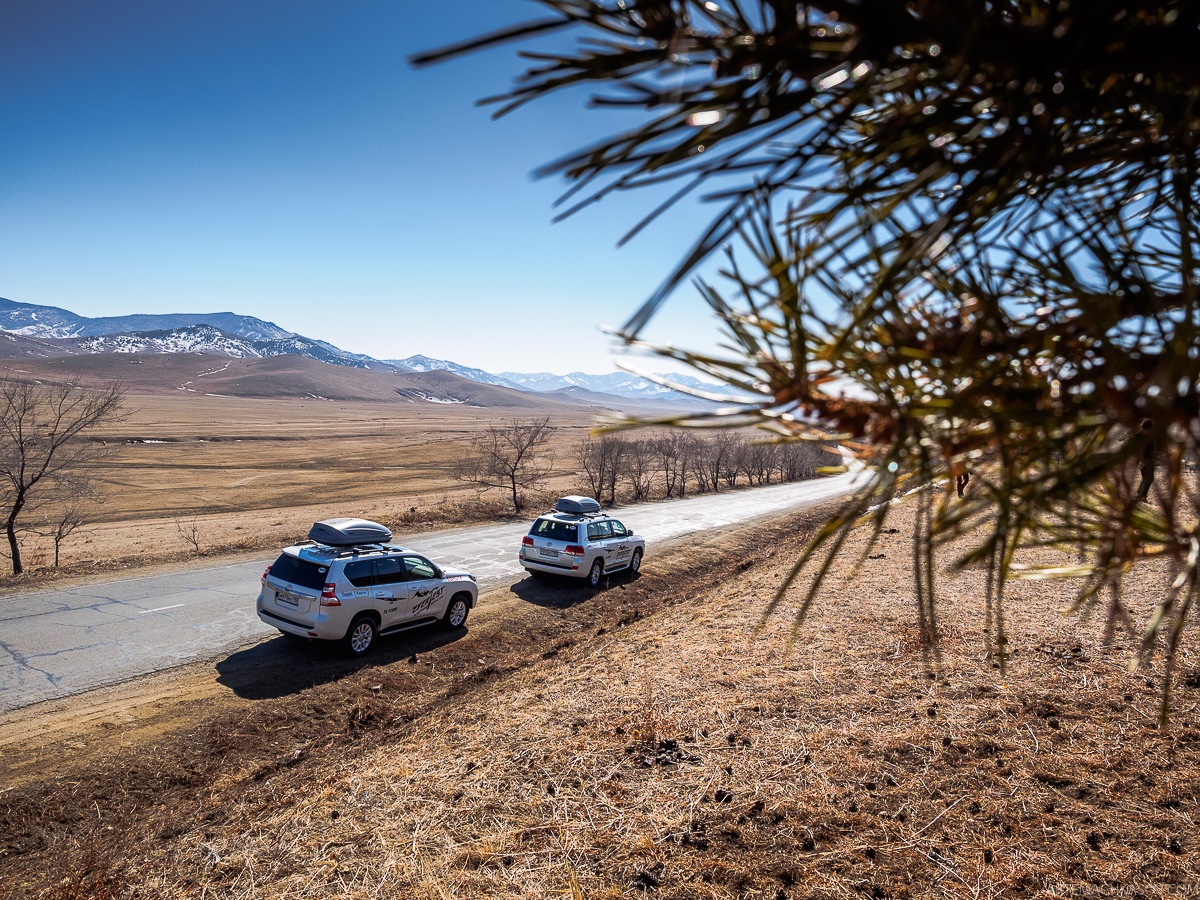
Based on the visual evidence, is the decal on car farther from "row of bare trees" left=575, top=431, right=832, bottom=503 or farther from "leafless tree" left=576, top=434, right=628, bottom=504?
"leafless tree" left=576, top=434, right=628, bottom=504

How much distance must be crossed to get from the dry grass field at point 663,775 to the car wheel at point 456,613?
2.82 m

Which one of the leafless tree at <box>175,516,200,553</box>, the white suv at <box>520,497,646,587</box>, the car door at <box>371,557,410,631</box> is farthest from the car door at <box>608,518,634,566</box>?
the leafless tree at <box>175,516,200,553</box>

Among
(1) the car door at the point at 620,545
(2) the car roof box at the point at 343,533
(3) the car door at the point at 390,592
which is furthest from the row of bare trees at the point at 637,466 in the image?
(3) the car door at the point at 390,592

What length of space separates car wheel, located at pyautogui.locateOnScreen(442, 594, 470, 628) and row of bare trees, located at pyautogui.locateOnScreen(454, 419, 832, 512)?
621 inches

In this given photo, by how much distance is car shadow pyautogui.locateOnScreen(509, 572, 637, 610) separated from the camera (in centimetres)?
1486

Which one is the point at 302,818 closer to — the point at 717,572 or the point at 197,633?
the point at 197,633

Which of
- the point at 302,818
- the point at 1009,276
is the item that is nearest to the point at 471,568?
the point at 302,818

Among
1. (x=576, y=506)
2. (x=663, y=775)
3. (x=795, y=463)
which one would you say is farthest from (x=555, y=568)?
(x=795, y=463)

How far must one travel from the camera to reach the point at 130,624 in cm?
1208

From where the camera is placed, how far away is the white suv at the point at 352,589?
1059cm

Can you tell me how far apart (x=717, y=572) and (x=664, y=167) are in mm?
17850

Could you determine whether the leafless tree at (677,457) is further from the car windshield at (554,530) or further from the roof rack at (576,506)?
the car windshield at (554,530)

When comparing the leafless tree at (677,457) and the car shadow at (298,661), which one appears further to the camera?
the leafless tree at (677,457)

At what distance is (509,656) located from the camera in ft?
37.2
